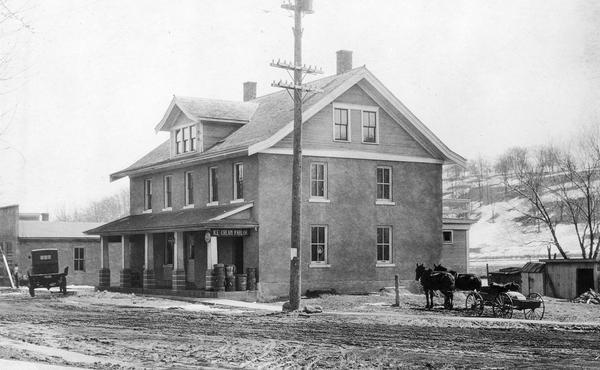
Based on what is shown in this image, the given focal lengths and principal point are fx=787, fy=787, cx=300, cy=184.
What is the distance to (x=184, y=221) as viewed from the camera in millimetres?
31891

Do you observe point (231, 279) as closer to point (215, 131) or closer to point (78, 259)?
point (215, 131)

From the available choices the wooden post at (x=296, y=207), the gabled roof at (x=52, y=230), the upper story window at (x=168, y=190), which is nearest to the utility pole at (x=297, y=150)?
the wooden post at (x=296, y=207)

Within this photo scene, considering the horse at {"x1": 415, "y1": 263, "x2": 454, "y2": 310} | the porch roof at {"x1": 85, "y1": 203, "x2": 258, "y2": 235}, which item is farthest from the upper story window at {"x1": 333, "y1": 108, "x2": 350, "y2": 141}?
the horse at {"x1": 415, "y1": 263, "x2": 454, "y2": 310}

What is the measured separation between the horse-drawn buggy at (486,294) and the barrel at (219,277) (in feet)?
24.7

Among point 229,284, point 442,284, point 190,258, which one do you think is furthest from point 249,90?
point 442,284

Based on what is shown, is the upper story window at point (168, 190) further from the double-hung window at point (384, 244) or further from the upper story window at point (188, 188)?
the double-hung window at point (384, 244)

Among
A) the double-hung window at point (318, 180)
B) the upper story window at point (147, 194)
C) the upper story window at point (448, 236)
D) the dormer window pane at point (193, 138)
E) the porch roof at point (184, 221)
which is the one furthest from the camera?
the upper story window at point (448, 236)

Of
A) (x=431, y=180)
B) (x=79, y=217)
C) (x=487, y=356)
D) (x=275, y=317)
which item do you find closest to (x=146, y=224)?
(x=431, y=180)

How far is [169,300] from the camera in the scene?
97.8 feet

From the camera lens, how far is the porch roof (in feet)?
96.3

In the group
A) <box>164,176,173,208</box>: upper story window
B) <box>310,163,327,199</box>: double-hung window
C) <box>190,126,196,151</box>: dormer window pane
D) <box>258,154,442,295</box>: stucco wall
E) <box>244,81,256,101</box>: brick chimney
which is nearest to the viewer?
<box>258,154,442,295</box>: stucco wall

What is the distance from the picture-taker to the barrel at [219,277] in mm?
28984

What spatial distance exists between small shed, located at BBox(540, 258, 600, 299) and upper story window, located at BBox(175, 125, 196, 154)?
1585 cm

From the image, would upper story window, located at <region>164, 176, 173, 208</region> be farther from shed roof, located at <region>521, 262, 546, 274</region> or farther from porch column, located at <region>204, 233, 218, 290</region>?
shed roof, located at <region>521, 262, 546, 274</region>
